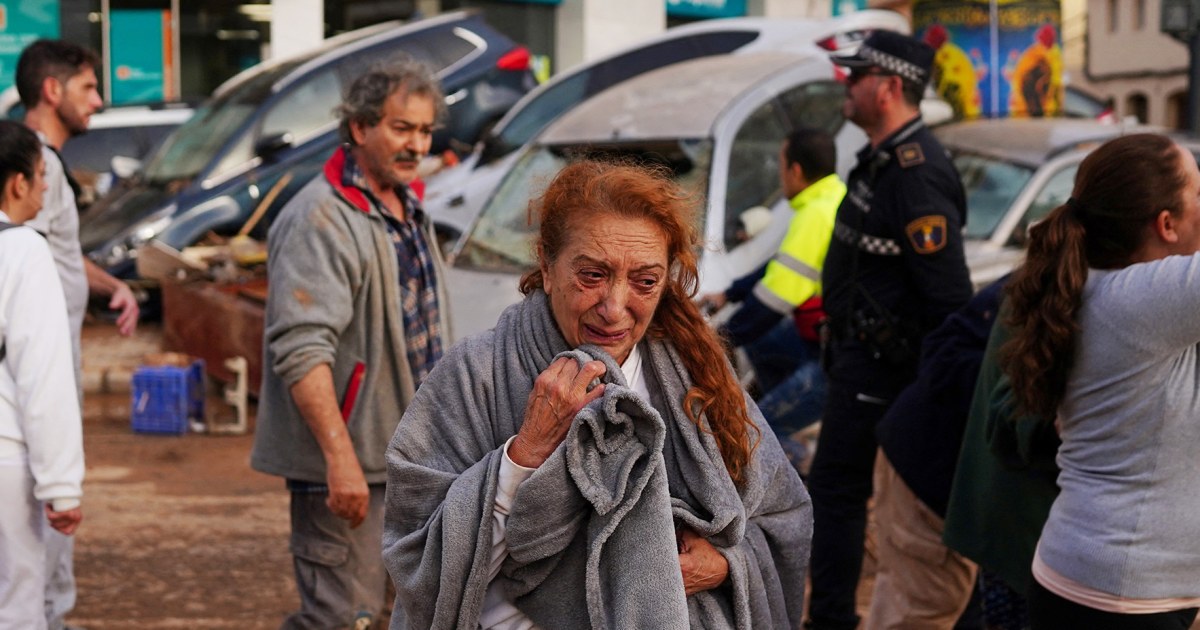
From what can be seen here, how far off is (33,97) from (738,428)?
4128 millimetres

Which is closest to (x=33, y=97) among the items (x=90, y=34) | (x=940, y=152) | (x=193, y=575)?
(x=193, y=575)

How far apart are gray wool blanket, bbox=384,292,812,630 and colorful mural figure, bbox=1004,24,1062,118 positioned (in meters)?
8.78

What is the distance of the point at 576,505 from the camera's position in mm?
2629

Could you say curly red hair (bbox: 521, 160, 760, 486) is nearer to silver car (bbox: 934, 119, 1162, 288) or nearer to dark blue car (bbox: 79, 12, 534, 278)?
silver car (bbox: 934, 119, 1162, 288)

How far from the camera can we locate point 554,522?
103 inches

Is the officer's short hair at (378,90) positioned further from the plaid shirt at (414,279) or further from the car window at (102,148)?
the car window at (102,148)

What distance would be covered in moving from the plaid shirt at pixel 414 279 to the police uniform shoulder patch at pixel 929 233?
1662 mm

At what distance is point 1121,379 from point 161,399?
7767mm

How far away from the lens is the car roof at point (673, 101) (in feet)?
28.0

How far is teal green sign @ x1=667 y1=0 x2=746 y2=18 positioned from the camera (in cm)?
2338

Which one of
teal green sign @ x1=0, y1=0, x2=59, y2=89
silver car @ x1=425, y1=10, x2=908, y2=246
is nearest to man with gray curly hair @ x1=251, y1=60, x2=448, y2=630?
silver car @ x1=425, y1=10, x2=908, y2=246

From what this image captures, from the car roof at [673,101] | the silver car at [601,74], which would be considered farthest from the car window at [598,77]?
the car roof at [673,101]

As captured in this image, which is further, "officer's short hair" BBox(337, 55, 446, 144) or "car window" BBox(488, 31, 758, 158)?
"car window" BBox(488, 31, 758, 158)

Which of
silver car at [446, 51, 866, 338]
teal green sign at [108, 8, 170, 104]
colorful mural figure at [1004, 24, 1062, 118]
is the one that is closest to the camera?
silver car at [446, 51, 866, 338]
